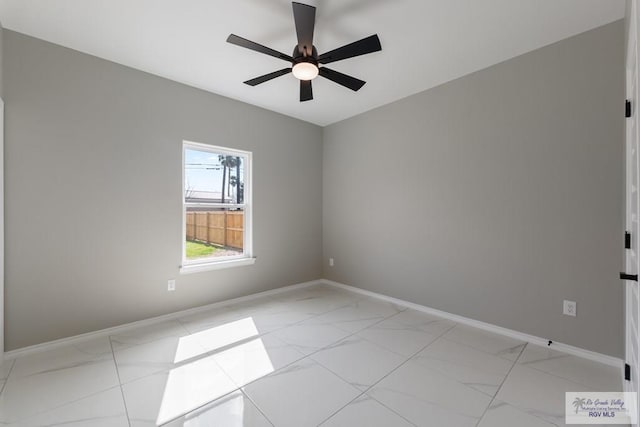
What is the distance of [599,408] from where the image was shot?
1694 mm

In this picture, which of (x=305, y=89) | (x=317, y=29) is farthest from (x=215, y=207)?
(x=317, y=29)

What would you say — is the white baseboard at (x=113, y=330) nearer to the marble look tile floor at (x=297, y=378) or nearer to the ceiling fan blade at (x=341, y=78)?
the marble look tile floor at (x=297, y=378)

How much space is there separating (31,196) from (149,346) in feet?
5.32

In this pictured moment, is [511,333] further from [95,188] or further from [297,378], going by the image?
[95,188]

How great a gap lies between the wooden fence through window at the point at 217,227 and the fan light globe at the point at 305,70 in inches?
82.4

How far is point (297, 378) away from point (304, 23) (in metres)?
2.48

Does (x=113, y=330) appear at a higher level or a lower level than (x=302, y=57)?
lower

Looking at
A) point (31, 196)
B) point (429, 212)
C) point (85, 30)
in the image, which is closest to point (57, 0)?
point (85, 30)

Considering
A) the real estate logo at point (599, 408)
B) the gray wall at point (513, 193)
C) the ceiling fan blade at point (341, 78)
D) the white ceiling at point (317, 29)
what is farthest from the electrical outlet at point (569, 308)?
the ceiling fan blade at point (341, 78)

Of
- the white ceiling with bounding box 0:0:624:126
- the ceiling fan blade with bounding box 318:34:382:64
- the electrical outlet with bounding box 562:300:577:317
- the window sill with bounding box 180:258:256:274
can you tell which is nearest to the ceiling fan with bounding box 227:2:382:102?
the ceiling fan blade with bounding box 318:34:382:64

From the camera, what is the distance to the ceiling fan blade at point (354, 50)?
1899 mm

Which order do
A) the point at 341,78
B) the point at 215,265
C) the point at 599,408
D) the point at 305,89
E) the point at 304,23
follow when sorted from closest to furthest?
1. the point at 599,408
2. the point at 304,23
3. the point at 341,78
4. the point at 305,89
5. the point at 215,265

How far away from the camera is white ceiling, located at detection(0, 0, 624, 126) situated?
200cm

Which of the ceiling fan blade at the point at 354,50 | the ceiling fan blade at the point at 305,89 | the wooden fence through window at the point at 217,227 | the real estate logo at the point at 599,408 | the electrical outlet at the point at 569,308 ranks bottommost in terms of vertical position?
the real estate logo at the point at 599,408
